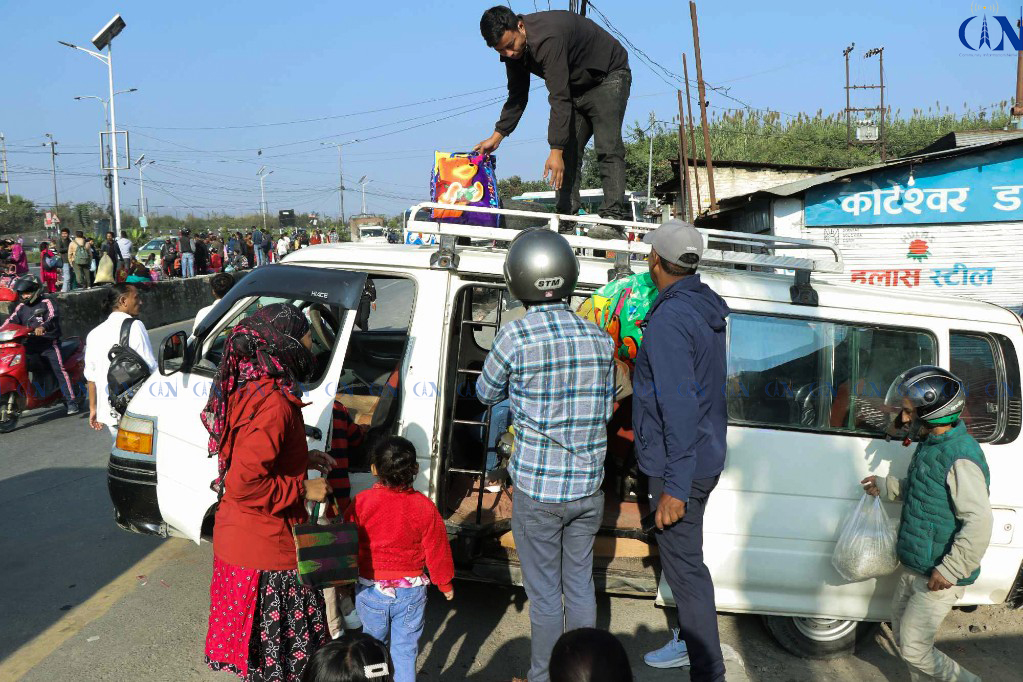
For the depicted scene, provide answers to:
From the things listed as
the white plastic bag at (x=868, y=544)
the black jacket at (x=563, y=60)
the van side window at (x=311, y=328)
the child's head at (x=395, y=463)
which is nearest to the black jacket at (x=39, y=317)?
the van side window at (x=311, y=328)

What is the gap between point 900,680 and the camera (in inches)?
161

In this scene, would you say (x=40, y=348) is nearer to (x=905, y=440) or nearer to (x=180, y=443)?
(x=180, y=443)

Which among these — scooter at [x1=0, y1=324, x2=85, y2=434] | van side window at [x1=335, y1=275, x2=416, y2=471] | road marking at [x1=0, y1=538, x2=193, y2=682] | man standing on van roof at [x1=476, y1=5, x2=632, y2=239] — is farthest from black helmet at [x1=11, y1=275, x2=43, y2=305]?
man standing on van roof at [x1=476, y1=5, x2=632, y2=239]

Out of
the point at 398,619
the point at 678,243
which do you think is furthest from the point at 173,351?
the point at 678,243

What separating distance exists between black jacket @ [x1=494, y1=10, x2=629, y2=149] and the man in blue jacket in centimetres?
206

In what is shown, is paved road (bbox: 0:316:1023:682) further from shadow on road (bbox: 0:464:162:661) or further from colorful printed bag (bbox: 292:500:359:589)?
colorful printed bag (bbox: 292:500:359:589)

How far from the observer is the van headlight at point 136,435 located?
4.34 m

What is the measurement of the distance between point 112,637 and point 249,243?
29605 mm

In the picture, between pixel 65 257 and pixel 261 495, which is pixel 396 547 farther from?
pixel 65 257

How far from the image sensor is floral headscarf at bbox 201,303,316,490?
3.07m

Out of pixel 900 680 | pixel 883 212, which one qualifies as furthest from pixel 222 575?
pixel 883 212

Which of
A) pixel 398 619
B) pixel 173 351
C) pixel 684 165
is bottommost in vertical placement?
pixel 398 619

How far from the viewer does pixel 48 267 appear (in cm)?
1981

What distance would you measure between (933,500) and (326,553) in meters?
2.66
